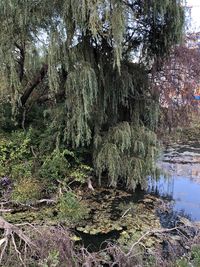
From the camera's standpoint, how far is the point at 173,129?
659 centimetres

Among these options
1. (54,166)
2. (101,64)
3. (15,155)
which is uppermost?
(101,64)

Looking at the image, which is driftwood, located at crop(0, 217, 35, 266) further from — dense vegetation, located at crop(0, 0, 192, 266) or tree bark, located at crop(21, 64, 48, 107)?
tree bark, located at crop(21, 64, 48, 107)

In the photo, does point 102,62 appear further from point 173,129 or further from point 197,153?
point 197,153

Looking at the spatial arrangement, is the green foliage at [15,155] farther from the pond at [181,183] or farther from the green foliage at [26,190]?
the pond at [181,183]

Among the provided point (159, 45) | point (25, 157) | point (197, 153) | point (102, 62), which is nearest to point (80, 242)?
point (25, 157)

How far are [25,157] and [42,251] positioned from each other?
9.69 feet

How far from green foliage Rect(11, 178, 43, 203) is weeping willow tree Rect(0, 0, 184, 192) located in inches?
36.6

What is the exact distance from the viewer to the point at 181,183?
21.3 feet

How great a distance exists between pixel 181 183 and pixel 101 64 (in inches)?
117

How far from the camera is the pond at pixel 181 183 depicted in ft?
17.1

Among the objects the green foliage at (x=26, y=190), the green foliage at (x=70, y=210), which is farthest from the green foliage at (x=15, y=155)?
the green foliage at (x=70, y=210)

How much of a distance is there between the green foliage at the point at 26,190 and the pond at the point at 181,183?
2.13 meters

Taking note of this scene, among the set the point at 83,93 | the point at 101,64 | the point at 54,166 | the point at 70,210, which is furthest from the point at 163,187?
the point at 101,64

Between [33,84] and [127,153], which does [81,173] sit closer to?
[127,153]
